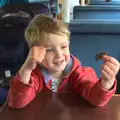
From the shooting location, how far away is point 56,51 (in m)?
1.04

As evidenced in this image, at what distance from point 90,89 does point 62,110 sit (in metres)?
0.15

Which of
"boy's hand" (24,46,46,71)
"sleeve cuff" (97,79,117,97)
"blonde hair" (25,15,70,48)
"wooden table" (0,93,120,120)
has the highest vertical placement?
"blonde hair" (25,15,70,48)

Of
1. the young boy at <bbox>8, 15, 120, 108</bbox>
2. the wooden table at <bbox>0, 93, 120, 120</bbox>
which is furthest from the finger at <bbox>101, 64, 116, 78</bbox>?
the wooden table at <bbox>0, 93, 120, 120</bbox>

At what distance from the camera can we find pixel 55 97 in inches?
41.3

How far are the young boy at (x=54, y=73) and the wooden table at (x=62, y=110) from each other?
0.03 metres

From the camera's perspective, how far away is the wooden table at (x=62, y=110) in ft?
2.90

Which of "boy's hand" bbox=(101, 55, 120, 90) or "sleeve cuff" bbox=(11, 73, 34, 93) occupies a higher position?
"boy's hand" bbox=(101, 55, 120, 90)

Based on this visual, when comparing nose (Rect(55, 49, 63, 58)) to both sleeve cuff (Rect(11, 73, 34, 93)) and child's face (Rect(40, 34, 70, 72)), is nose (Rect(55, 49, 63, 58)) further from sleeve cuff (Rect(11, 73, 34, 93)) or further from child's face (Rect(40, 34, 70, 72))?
sleeve cuff (Rect(11, 73, 34, 93))

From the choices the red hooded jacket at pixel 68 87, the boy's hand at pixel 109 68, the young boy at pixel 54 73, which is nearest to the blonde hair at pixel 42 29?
the young boy at pixel 54 73

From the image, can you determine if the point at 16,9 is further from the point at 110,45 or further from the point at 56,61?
the point at 56,61

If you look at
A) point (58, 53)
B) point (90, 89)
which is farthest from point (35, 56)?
point (90, 89)

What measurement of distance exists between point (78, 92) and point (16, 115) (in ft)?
1.01

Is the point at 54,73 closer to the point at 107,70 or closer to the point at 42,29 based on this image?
the point at 42,29

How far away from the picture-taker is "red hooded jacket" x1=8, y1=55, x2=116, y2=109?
3.22ft
